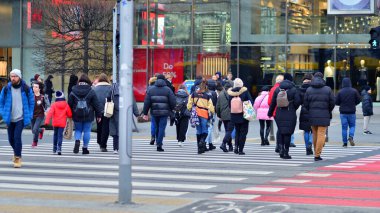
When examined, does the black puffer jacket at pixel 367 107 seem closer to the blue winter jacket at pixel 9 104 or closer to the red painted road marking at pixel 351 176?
the red painted road marking at pixel 351 176

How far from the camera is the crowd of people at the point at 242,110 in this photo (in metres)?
18.3

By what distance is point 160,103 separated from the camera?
20766mm

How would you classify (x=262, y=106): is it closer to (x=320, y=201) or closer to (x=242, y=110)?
(x=242, y=110)

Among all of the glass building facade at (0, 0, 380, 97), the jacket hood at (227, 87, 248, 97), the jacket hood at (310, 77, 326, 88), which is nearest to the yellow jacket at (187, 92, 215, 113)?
the jacket hood at (227, 87, 248, 97)

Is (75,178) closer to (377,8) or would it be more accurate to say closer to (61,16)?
(377,8)

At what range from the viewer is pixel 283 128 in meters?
18.6

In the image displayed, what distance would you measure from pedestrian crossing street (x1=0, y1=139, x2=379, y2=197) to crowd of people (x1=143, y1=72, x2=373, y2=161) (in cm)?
41

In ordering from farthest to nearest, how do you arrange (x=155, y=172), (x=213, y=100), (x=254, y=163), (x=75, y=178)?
1. (x=213, y=100)
2. (x=254, y=163)
3. (x=155, y=172)
4. (x=75, y=178)

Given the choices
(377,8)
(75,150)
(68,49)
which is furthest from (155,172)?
(68,49)

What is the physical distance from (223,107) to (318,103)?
3328mm

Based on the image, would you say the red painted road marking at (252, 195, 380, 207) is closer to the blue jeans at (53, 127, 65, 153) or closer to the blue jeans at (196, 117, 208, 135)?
the blue jeans at (196, 117, 208, 135)

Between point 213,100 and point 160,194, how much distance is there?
31.1ft

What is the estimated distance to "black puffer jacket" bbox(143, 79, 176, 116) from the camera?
20.8m

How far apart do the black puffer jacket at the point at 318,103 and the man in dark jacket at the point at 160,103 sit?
12.3 feet
